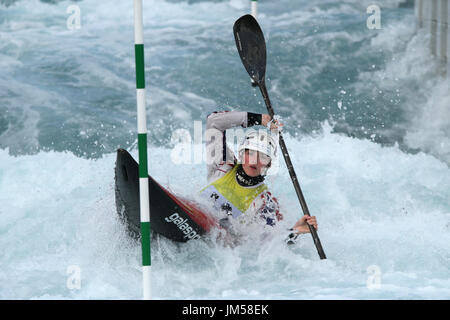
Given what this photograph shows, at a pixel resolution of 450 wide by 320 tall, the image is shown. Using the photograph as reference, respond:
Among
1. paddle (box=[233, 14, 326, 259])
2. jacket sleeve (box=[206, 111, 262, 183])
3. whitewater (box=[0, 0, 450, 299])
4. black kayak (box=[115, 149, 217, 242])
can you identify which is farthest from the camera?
paddle (box=[233, 14, 326, 259])

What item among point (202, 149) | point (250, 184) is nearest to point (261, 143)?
point (250, 184)

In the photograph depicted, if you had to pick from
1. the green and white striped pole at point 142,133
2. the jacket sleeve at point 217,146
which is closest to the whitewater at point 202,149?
the jacket sleeve at point 217,146

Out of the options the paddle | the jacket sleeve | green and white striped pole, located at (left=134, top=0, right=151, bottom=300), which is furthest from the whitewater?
the paddle

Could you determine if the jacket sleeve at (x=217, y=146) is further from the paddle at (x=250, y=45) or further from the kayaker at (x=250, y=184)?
the paddle at (x=250, y=45)

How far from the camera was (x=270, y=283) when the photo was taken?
3742 mm

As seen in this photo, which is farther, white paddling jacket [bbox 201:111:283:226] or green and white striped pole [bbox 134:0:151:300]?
white paddling jacket [bbox 201:111:283:226]

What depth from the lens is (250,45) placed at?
4.26 m

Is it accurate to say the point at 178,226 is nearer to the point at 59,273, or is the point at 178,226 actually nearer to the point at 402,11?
the point at 59,273

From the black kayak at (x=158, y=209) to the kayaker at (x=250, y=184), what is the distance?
14 cm

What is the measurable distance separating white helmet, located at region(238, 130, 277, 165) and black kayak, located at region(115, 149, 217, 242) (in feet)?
1.47

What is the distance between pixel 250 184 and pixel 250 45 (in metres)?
0.97

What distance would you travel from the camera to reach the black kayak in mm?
3551

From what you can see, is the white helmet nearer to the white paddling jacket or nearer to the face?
the face

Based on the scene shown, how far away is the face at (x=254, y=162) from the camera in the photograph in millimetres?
3742
